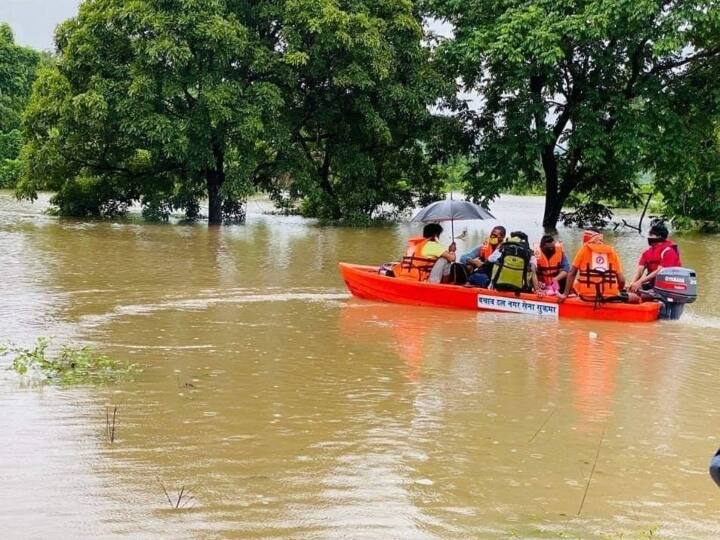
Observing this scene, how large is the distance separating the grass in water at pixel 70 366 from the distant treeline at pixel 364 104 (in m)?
14.5

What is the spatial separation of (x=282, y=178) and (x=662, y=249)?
16.6m

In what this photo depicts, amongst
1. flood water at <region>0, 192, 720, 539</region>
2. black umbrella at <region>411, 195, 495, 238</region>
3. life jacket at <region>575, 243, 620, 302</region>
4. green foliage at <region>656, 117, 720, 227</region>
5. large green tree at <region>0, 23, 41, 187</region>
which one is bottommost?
flood water at <region>0, 192, 720, 539</region>

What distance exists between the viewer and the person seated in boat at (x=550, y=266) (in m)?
11.7

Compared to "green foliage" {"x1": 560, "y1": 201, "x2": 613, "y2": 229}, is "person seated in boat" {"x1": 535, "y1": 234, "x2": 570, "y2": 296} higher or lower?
lower

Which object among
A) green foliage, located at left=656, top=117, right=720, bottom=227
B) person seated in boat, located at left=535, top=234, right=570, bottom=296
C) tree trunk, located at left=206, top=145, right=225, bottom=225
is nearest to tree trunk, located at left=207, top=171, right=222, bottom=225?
tree trunk, located at left=206, top=145, right=225, bottom=225

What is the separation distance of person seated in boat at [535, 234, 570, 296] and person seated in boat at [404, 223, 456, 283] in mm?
1232

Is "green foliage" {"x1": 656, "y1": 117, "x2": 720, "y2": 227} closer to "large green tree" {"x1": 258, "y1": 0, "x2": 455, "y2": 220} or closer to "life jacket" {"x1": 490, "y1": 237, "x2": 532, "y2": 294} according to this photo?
"large green tree" {"x1": 258, "y1": 0, "x2": 455, "y2": 220}

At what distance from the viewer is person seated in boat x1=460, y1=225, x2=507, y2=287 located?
39.3ft

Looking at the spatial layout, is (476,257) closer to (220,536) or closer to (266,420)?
(266,420)

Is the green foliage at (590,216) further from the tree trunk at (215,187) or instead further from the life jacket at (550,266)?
the life jacket at (550,266)

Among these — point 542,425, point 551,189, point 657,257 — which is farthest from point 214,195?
point 542,425

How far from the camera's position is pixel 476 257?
42.0ft

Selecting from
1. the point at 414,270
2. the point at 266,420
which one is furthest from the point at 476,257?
the point at 266,420

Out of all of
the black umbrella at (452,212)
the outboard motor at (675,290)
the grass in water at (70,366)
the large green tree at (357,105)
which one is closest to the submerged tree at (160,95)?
the large green tree at (357,105)
